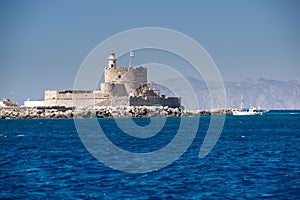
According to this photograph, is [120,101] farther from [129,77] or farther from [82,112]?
[82,112]

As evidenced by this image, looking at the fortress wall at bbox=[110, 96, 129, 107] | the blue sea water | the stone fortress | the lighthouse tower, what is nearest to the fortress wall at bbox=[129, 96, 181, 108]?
the stone fortress

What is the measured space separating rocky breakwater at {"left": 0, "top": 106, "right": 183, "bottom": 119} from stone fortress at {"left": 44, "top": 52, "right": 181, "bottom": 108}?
146cm

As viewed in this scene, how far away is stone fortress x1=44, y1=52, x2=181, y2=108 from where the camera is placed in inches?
2675

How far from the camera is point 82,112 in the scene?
66.3 m

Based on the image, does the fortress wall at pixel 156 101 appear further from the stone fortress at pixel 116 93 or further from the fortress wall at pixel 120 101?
the fortress wall at pixel 120 101

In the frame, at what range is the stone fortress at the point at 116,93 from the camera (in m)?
67.9

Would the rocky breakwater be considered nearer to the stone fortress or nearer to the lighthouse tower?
the stone fortress

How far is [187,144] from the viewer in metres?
30.2

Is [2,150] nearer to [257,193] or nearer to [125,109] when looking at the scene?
[257,193]

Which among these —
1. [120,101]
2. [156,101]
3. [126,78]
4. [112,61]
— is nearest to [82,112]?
[120,101]

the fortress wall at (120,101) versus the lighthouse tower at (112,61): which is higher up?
the lighthouse tower at (112,61)

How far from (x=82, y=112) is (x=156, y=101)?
32.7 feet

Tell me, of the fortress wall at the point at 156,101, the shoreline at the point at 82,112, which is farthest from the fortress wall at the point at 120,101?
the shoreline at the point at 82,112

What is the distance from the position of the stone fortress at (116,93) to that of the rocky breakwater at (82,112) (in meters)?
1.46
